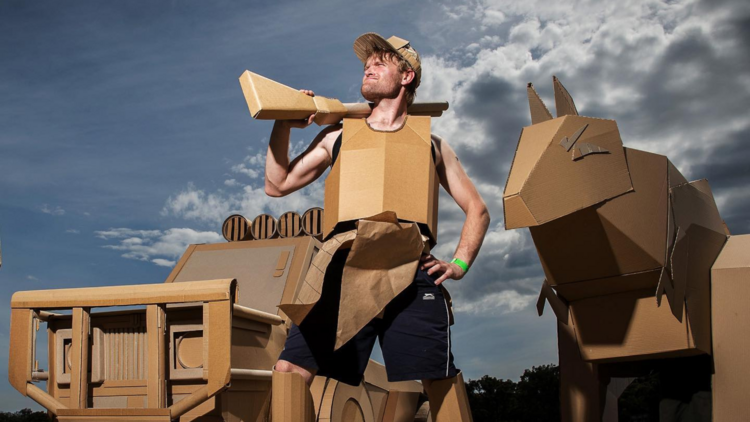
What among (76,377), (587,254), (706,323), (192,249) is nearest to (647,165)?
(587,254)

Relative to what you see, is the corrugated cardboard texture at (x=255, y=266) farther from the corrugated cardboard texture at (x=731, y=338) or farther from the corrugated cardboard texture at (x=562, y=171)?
the corrugated cardboard texture at (x=731, y=338)

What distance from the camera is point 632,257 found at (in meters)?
3.43

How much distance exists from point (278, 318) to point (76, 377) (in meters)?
1.08

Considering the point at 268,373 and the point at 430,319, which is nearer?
the point at 430,319

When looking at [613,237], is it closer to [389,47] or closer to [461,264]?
[461,264]

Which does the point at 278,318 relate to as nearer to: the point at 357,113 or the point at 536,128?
the point at 357,113

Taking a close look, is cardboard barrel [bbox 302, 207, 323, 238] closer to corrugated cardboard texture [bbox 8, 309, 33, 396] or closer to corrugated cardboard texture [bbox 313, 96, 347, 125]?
corrugated cardboard texture [bbox 8, 309, 33, 396]

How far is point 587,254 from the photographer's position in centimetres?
347

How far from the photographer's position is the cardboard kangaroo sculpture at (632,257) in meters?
3.18

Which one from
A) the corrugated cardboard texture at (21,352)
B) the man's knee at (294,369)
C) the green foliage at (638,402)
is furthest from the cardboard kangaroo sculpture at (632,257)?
the green foliage at (638,402)

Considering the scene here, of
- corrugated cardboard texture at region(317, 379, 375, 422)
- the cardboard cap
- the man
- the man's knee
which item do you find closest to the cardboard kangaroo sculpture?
the man

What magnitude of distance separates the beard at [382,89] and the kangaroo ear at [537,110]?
0.72 m

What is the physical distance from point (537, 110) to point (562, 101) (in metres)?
0.12

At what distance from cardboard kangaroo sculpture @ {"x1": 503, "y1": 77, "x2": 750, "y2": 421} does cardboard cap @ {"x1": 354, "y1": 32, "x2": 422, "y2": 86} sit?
0.58 meters
